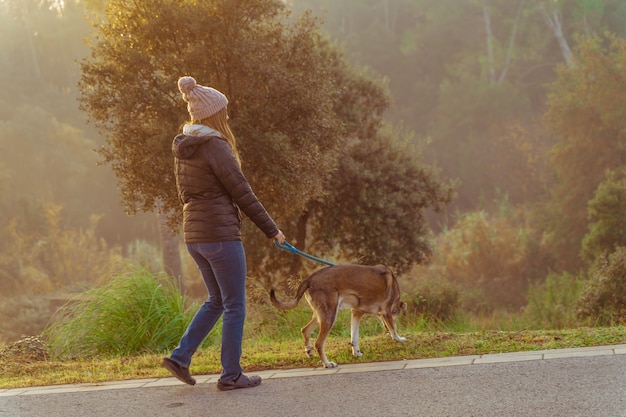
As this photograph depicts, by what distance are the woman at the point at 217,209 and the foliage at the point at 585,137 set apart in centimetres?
2413

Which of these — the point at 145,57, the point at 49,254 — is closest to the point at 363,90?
the point at 145,57

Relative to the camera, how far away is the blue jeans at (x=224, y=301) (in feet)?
20.0

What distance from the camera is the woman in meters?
6.02

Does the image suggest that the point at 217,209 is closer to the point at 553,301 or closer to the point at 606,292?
the point at 606,292

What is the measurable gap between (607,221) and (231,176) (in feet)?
63.4

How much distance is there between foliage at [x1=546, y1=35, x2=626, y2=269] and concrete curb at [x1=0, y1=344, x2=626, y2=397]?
75.8 ft

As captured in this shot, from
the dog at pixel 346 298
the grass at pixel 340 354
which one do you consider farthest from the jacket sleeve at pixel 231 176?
the grass at pixel 340 354

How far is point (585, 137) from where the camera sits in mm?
29328

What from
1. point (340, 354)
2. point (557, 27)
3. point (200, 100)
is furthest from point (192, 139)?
Result: point (557, 27)

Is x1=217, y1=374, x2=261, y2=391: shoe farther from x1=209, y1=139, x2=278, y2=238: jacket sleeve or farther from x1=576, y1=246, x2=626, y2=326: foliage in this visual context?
x1=576, y1=246, x2=626, y2=326: foliage

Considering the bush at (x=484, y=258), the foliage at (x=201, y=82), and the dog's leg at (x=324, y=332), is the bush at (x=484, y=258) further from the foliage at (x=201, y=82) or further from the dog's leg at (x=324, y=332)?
the dog's leg at (x=324, y=332)

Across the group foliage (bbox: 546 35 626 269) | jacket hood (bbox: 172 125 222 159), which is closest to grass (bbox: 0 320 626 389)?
jacket hood (bbox: 172 125 222 159)

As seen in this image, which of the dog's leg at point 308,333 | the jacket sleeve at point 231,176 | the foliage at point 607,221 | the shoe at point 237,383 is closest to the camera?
the jacket sleeve at point 231,176

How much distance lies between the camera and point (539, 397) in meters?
5.27
